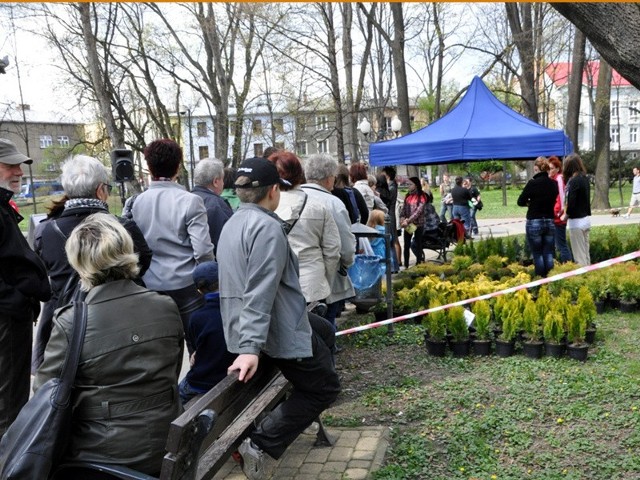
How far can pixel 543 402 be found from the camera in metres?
4.82

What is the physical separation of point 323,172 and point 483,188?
52142 mm

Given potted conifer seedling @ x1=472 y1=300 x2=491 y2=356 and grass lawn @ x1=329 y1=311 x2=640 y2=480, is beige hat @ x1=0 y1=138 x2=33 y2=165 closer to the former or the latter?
grass lawn @ x1=329 y1=311 x2=640 y2=480

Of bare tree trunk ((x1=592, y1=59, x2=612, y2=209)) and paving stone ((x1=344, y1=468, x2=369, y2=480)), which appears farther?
bare tree trunk ((x1=592, y1=59, x2=612, y2=209))

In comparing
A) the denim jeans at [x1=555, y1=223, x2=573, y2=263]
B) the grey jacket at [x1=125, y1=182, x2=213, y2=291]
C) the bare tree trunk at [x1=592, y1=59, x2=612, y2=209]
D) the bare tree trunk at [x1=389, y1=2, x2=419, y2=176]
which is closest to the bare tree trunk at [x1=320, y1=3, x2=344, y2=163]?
the bare tree trunk at [x1=389, y1=2, x2=419, y2=176]

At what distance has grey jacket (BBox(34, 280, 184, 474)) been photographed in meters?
2.46

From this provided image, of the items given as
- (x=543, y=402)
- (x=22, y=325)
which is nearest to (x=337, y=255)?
(x=543, y=402)

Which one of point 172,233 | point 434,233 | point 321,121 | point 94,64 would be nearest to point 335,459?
point 172,233

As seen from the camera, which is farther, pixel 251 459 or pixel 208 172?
pixel 208 172

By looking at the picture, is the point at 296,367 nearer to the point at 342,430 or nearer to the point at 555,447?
the point at 342,430

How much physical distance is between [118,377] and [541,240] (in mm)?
7801

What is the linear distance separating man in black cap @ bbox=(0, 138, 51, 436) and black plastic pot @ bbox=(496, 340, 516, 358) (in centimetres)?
380

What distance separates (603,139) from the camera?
2575cm

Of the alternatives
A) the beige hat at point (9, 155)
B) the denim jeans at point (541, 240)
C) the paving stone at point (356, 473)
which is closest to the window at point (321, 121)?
the denim jeans at point (541, 240)

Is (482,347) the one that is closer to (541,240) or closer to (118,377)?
(541,240)
